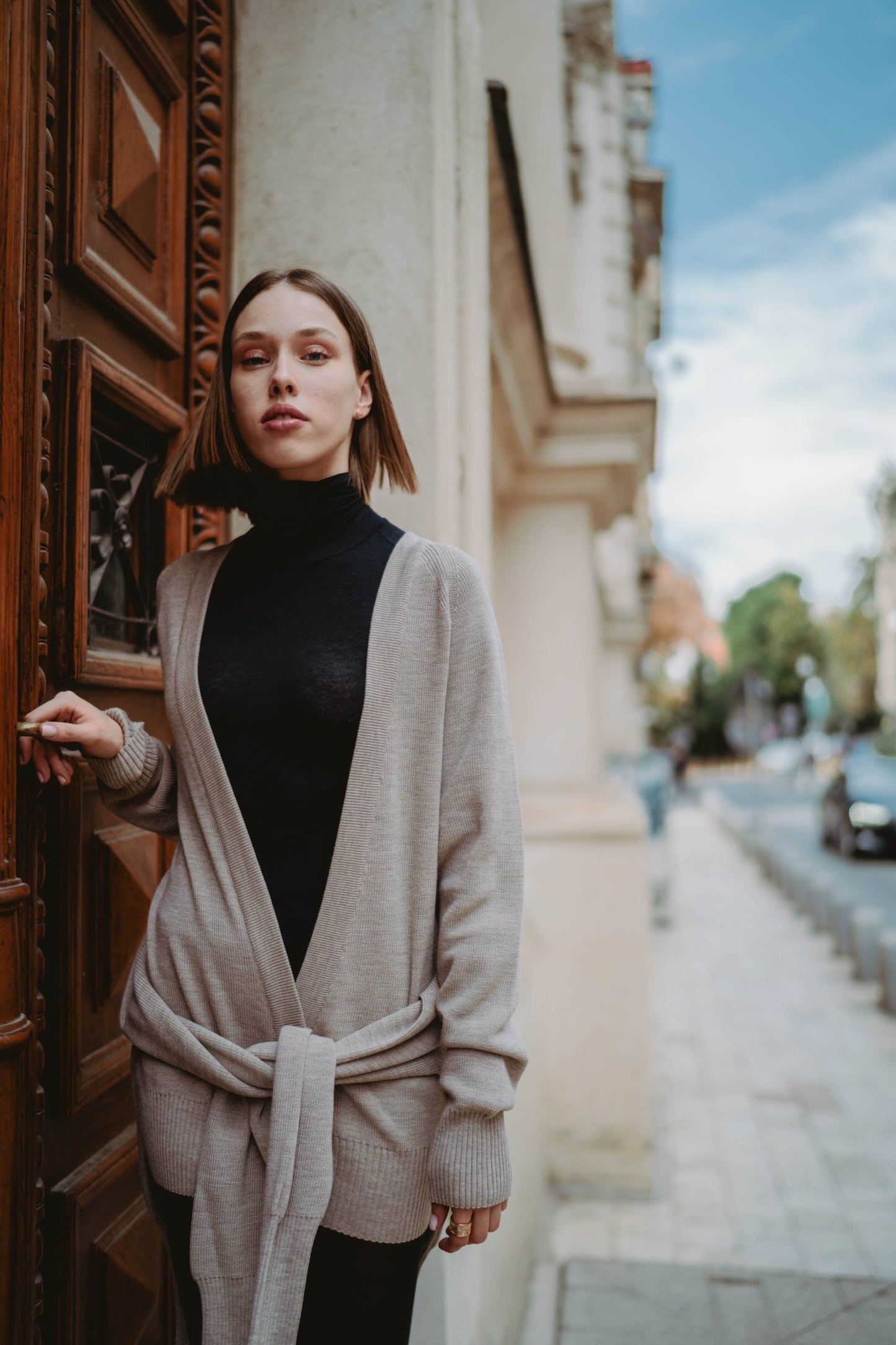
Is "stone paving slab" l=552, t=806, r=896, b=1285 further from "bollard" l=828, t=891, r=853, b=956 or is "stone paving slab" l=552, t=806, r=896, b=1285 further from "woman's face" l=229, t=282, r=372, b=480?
"woman's face" l=229, t=282, r=372, b=480

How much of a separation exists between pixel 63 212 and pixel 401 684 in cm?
109

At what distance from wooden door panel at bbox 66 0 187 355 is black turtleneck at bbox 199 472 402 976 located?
2.25ft

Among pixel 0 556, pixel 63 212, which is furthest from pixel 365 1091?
pixel 63 212

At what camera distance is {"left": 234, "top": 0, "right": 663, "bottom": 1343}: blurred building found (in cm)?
248

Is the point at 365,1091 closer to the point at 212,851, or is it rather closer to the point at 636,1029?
the point at 212,851

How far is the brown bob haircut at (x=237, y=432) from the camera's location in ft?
5.39

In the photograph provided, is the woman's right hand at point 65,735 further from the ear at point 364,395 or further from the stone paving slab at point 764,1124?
the stone paving slab at point 764,1124

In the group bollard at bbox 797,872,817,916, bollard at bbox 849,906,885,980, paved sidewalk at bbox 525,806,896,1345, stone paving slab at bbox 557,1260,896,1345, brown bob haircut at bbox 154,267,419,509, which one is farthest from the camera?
bollard at bbox 797,872,817,916

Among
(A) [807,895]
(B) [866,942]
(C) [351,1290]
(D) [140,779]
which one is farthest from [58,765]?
(A) [807,895]

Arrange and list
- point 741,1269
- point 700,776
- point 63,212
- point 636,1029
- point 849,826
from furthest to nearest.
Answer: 1. point 700,776
2. point 849,826
3. point 636,1029
4. point 741,1269
5. point 63,212

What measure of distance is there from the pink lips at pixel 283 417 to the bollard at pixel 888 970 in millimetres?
7080

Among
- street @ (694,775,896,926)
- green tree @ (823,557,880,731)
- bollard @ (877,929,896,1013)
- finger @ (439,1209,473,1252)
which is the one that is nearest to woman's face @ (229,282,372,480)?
finger @ (439,1209,473,1252)

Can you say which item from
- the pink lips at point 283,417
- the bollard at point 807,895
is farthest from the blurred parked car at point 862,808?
the pink lips at point 283,417

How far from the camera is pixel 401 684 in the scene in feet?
5.09
